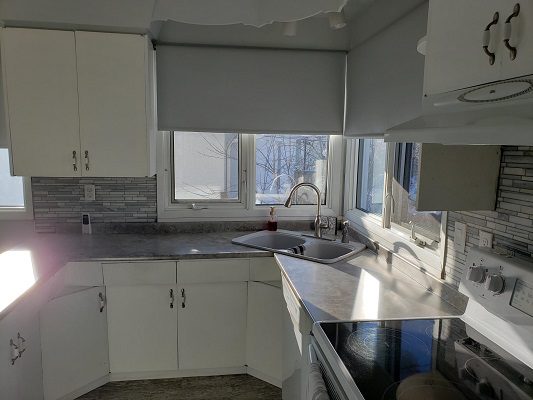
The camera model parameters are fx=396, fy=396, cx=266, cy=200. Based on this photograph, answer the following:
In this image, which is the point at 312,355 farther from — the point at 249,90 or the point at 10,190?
the point at 10,190

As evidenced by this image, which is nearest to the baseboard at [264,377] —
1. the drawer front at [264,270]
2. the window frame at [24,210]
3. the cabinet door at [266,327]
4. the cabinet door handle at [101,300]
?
the cabinet door at [266,327]

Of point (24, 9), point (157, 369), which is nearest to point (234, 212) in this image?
point (157, 369)

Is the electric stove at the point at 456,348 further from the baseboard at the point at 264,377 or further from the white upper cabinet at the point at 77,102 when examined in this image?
the white upper cabinet at the point at 77,102

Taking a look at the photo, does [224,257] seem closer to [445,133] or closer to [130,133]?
[130,133]

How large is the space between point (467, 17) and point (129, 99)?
1914mm

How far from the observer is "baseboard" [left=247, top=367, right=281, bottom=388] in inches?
96.7

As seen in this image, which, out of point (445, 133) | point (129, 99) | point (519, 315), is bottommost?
point (519, 315)

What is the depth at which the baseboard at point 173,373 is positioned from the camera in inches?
97.3

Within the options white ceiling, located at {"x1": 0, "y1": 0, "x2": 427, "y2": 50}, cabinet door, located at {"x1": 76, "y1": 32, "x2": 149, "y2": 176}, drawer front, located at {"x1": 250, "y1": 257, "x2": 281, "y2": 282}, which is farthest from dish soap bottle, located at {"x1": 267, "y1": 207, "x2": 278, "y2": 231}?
white ceiling, located at {"x1": 0, "y1": 0, "x2": 427, "y2": 50}

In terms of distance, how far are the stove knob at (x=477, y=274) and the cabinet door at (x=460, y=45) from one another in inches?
24.7

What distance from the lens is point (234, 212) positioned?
2.95 m

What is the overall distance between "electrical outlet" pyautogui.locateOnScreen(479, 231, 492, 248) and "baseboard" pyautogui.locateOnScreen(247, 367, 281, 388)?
153 cm

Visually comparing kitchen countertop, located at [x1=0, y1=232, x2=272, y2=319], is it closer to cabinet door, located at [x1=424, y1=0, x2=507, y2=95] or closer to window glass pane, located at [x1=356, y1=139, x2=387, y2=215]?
window glass pane, located at [x1=356, y1=139, x2=387, y2=215]

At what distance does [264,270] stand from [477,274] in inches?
51.2
